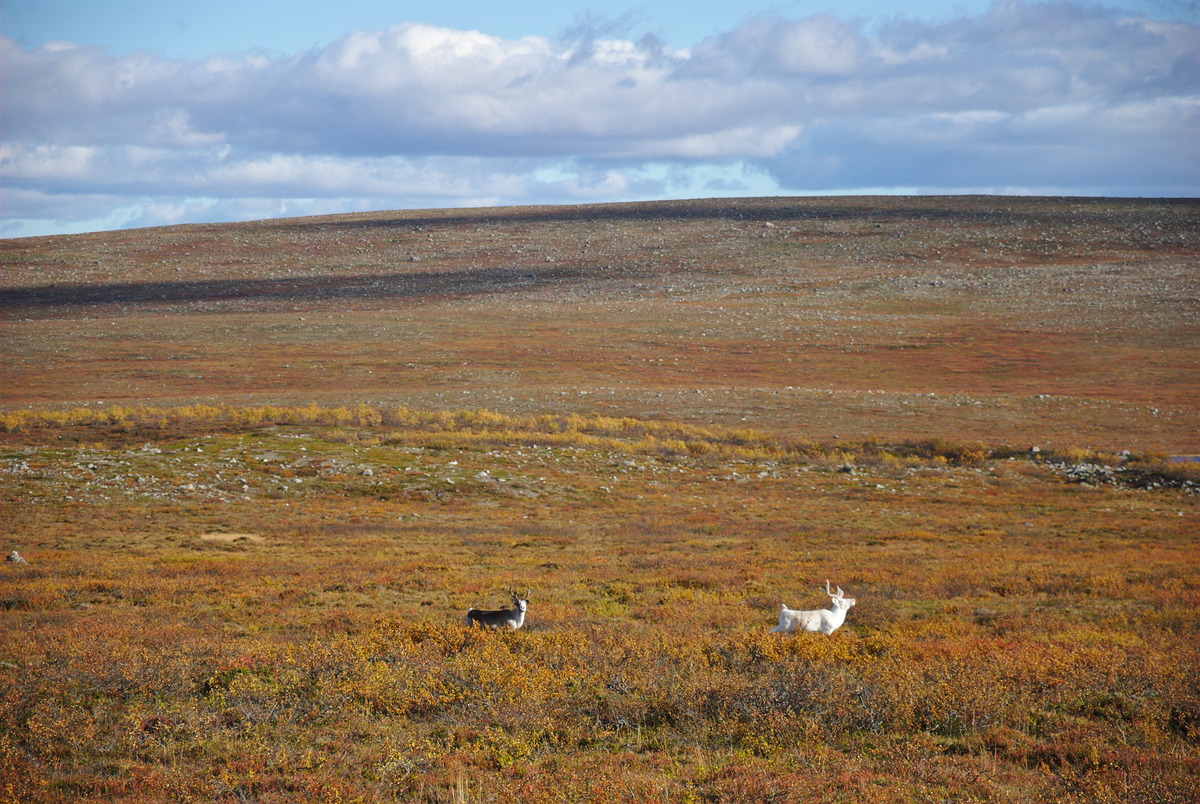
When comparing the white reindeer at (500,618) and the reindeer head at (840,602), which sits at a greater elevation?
the white reindeer at (500,618)

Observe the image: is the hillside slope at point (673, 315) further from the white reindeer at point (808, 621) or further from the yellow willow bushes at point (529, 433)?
the white reindeer at point (808, 621)

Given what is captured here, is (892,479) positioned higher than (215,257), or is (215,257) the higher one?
(215,257)

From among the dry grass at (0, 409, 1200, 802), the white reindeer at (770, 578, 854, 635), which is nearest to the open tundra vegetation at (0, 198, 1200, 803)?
the dry grass at (0, 409, 1200, 802)

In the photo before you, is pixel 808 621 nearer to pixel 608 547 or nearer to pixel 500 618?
pixel 500 618

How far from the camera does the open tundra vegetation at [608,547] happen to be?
23.9 ft

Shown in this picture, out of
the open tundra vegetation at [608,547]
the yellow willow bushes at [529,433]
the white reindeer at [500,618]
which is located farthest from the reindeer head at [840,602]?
the yellow willow bushes at [529,433]

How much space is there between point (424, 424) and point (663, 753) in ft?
96.3

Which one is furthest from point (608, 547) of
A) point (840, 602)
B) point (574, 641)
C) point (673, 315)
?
point (673, 315)

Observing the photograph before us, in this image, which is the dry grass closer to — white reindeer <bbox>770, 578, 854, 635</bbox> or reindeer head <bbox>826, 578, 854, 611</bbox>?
reindeer head <bbox>826, 578, 854, 611</bbox>

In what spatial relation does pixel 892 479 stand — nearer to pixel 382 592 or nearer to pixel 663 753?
pixel 382 592

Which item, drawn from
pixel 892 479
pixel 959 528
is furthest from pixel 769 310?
pixel 959 528

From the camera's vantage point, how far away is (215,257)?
92688 mm

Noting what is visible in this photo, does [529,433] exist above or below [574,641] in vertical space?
below

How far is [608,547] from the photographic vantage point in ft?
66.6
